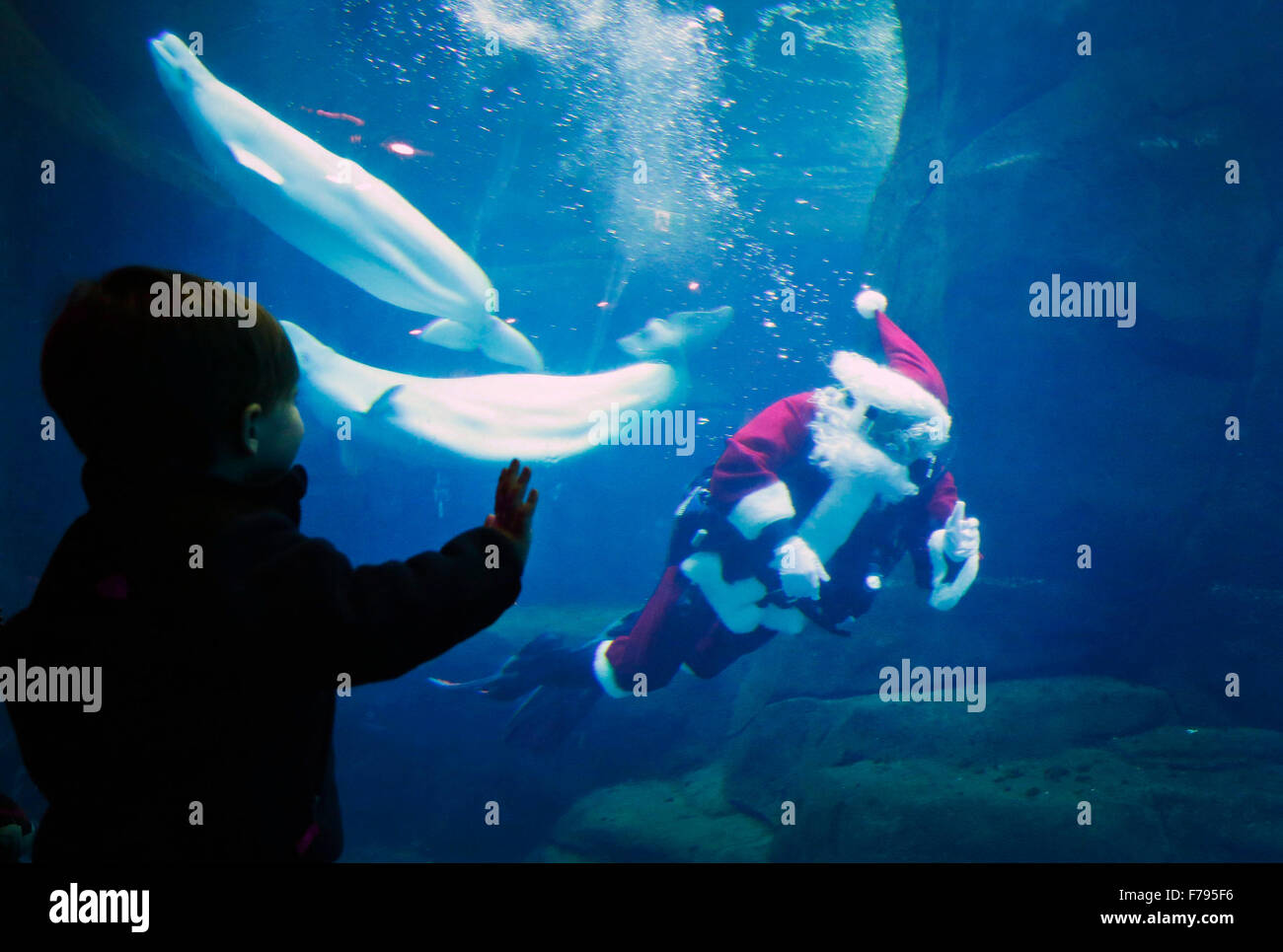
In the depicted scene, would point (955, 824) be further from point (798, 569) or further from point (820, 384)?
point (820, 384)

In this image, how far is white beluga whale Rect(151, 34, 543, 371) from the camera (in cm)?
577

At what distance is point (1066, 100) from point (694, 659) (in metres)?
6.34

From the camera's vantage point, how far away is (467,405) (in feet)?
26.9

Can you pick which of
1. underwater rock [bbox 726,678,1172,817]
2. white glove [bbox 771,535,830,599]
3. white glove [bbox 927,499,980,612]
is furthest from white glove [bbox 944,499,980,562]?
underwater rock [bbox 726,678,1172,817]

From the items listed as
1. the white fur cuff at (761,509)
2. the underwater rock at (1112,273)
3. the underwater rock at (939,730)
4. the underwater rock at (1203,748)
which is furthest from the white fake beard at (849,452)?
the underwater rock at (1112,273)

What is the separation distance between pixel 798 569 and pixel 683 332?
9.24 metres

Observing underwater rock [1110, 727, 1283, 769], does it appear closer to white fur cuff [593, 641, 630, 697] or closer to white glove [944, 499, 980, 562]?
white glove [944, 499, 980, 562]

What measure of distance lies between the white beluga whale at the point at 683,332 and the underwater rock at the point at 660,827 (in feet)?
23.6

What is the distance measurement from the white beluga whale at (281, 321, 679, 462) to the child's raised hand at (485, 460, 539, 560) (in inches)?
281

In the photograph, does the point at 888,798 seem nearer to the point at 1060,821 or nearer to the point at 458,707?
the point at 1060,821

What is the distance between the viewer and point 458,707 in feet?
25.5

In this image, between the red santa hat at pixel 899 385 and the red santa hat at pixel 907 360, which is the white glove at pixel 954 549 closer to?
the red santa hat at pixel 899 385

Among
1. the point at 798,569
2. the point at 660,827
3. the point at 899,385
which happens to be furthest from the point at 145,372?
the point at 660,827

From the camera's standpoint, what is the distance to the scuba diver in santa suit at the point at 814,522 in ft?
14.9
